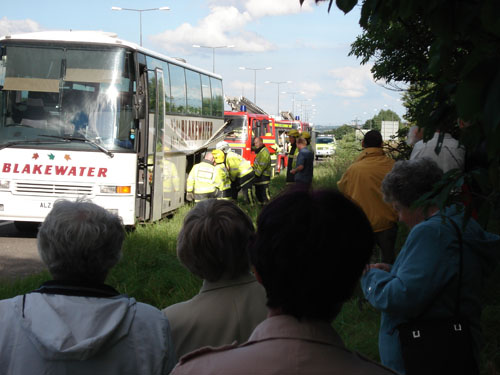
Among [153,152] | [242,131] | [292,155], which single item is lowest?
[242,131]

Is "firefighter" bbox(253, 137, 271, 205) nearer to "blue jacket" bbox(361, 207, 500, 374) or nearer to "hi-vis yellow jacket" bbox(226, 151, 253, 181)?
"hi-vis yellow jacket" bbox(226, 151, 253, 181)

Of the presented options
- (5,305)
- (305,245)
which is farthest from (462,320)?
(5,305)

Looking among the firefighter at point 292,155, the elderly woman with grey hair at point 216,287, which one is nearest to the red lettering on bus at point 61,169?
the firefighter at point 292,155

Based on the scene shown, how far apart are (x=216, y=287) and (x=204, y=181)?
8584 millimetres

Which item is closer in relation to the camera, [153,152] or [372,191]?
[372,191]

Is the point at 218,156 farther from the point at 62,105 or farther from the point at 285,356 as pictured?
the point at 285,356

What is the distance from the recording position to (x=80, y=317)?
2484 mm

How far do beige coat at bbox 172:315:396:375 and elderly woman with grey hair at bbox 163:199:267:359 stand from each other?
122cm

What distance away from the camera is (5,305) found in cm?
254

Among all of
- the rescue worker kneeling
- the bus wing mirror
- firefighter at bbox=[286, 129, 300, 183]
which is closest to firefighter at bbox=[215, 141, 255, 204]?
the rescue worker kneeling

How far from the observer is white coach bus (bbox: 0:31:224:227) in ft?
39.2

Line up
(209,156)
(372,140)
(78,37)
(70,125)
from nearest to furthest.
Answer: (372,140), (209,156), (70,125), (78,37)

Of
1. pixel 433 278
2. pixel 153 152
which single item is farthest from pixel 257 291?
pixel 153 152

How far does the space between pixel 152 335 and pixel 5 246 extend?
33.2ft
